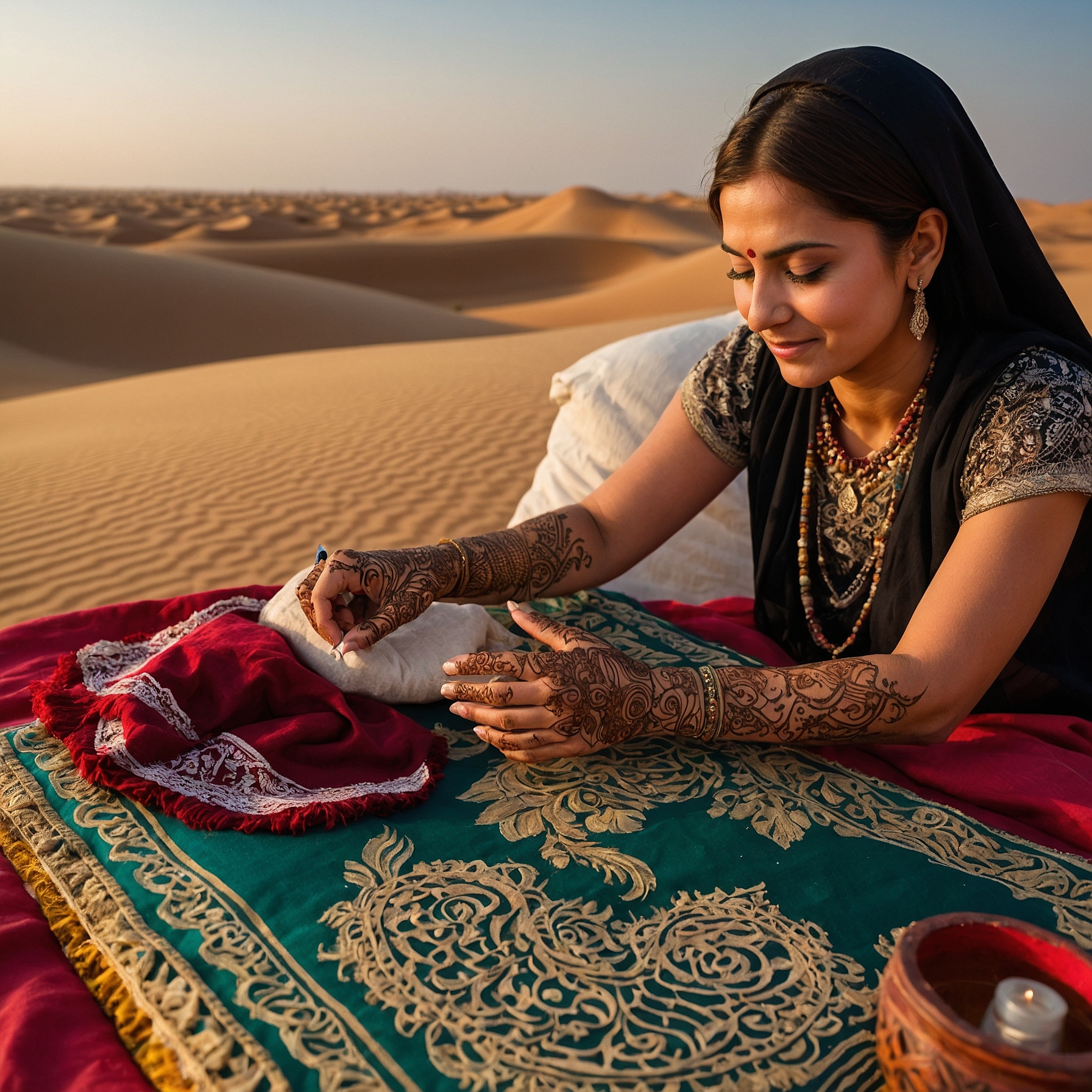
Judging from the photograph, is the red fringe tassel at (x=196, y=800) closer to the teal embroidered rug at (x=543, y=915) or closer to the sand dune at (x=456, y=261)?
the teal embroidered rug at (x=543, y=915)

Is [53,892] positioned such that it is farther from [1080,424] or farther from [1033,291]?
[1033,291]

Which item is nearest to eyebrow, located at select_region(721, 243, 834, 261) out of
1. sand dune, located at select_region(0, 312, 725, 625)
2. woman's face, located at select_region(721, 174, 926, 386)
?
woman's face, located at select_region(721, 174, 926, 386)

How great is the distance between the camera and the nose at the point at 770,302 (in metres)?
2.31

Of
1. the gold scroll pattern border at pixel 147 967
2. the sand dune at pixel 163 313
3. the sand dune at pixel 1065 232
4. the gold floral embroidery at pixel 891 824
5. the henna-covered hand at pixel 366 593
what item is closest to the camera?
the gold scroll pattern border at pixel 147 967

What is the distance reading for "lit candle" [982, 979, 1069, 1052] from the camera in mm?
1274

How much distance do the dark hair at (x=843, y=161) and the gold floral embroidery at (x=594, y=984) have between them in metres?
1.46

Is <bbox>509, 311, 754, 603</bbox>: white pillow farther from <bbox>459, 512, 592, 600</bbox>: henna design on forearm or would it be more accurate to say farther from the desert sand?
the desert sand

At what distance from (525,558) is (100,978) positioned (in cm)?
160

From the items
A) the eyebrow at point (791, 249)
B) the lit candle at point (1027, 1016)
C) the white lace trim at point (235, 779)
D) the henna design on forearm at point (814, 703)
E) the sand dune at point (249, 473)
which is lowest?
the sand dune at point (249, 473)

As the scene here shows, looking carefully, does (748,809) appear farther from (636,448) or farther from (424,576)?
(636,448)

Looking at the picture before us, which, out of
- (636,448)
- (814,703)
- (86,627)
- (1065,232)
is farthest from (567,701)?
(1065,232)

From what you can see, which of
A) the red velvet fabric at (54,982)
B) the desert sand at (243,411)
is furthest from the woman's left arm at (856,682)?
the desert sand at (243,411)

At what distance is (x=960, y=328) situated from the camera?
2.53 meters

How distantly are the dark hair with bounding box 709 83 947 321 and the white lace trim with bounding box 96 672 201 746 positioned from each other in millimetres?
1821
